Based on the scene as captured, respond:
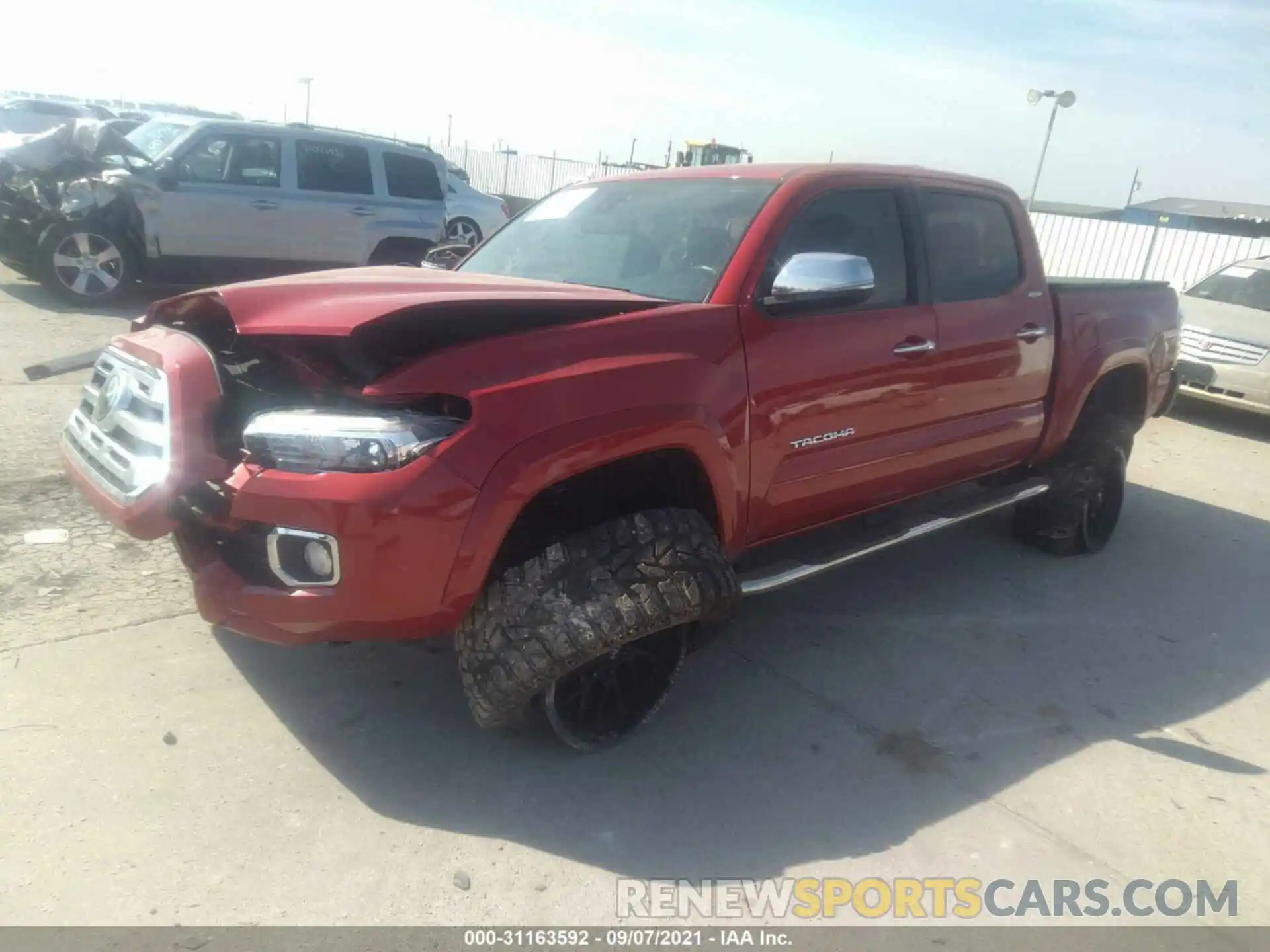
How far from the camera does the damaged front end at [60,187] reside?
28.7 feet

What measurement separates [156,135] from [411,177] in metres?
2.59

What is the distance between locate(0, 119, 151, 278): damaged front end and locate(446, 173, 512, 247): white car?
14.8 feet

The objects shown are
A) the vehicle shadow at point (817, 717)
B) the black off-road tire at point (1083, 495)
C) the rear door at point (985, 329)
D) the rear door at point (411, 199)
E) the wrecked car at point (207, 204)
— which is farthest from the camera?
the rear door at point (411, 199)

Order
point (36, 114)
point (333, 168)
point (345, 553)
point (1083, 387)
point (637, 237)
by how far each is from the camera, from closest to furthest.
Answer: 1. point (345, 553)
2. point (637, 237)
3. point (1083, 387)
4. point (333, 168)
5. point (36, 114)

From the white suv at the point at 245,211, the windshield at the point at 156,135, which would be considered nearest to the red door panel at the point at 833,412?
the white suv at the point at 245,211

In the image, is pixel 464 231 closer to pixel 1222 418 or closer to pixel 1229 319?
pixel 1229 319

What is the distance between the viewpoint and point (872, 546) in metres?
3.69

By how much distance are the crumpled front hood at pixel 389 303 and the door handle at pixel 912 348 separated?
108 cm

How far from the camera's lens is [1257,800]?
3170 millimetres

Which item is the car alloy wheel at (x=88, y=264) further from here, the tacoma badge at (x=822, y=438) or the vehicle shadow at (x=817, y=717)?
the tacoma badge at (x=822, y=438)

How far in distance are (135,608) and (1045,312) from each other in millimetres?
4105

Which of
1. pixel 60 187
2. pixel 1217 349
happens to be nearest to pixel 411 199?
pixel 60 187

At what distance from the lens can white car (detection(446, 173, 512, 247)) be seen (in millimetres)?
13141

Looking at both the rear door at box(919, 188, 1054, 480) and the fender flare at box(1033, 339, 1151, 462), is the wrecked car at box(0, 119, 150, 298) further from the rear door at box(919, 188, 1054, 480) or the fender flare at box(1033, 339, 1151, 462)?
the fender flare at box(1033, 339, 1151, 462)
